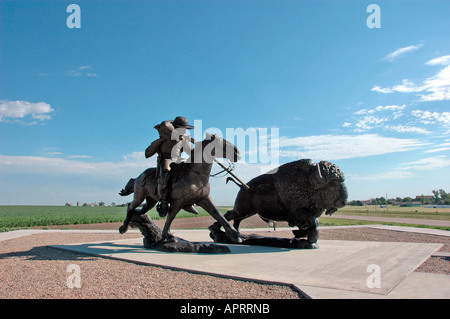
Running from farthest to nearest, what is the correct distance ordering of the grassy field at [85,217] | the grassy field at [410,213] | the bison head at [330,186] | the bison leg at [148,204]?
the grassy field at [410,213] → the grassy field at [85,217] → the bison leg at [148,204] → the bison head at [330,186]

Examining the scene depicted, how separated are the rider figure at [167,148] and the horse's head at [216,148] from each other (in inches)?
19.7

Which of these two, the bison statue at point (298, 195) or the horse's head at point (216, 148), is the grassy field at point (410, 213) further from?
the horse's head at point (216, 148)

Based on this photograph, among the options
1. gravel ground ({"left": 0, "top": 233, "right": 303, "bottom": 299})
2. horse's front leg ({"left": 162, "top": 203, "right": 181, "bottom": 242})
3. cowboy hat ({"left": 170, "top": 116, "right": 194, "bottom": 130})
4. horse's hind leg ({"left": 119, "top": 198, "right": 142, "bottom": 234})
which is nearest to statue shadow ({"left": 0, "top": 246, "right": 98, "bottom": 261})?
gravel ground ({"left": 0, "top": 233, "right": 303, "bottom": 299})

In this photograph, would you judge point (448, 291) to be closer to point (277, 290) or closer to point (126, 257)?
point (277, 290)

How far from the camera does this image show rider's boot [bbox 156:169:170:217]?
257 inches

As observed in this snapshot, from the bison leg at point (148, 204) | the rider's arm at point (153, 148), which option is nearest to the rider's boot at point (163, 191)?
the rider's arm at point (153, 148)

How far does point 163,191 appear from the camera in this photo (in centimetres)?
669

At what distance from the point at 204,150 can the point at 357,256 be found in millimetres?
3907

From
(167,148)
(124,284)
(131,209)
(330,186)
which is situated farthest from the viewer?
(131,209)

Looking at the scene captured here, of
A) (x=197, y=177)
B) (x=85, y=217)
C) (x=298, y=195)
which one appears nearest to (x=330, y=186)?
(x=298, y=195)

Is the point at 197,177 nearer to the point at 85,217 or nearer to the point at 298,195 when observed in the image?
the point at 298,195

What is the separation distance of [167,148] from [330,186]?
3.99 m

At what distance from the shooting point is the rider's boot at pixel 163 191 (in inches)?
257

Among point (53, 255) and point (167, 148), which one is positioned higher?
point (167, 148)
